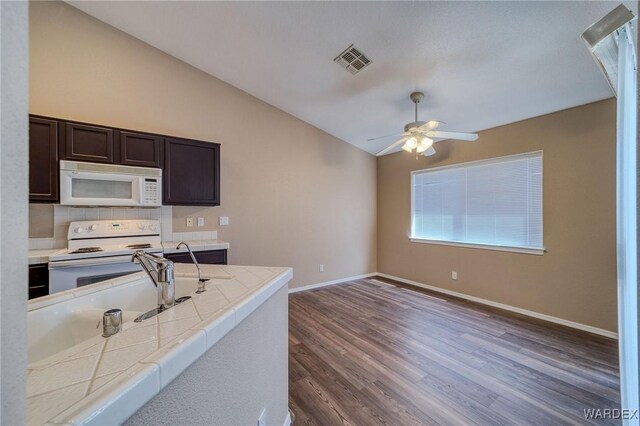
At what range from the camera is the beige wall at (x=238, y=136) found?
8.24 ft

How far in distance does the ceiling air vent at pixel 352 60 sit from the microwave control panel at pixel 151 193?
2.33 meters

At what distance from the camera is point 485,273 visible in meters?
3.57

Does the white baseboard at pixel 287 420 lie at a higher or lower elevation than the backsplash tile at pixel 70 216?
lower

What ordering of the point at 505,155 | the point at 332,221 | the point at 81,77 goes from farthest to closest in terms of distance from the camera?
the point at 332,221 < the point at 505,155 < the point at 81,77

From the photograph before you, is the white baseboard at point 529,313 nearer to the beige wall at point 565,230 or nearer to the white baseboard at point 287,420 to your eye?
the beige wall at point 565,230

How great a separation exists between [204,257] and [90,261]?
94 centimetres

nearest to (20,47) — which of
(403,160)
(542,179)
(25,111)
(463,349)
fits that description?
(25,111)

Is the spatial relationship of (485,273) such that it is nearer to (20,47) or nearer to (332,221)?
(332,221)

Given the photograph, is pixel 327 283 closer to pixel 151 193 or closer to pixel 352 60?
pixel 151 193

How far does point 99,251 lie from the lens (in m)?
2.19

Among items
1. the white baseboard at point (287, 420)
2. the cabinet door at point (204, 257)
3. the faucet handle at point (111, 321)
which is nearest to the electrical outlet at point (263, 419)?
the white baseboard at point (287, 420)

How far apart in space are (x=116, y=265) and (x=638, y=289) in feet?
9.97

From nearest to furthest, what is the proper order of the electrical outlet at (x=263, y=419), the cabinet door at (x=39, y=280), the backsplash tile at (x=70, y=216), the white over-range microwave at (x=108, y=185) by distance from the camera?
the electrical outlet at (x=263, y=419), the cabinet door at (x=39, y=280), the white over-range microwave at (x=108, y=185), the backsplash tile at (x=70, y=216)

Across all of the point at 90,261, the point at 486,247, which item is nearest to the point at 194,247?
the point at 90,261
